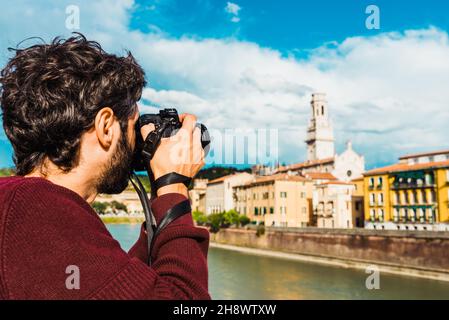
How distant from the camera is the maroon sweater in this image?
92 cm

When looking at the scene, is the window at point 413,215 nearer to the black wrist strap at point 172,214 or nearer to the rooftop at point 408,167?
the rooftop at point 408,167

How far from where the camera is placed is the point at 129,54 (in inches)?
56.7

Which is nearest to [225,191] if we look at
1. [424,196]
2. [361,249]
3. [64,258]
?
[361,249]

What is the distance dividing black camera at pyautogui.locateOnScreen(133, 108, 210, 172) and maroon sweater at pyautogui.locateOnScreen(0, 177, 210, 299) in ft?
0.98

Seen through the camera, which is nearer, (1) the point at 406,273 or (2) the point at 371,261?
(1) the point at 406,273

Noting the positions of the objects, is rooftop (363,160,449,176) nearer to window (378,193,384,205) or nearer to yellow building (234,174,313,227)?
window (378,193,384,205)

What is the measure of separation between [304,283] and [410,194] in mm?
13543

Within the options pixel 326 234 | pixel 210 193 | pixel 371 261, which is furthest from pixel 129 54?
pixel 210 193

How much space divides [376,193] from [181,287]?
39630 mm

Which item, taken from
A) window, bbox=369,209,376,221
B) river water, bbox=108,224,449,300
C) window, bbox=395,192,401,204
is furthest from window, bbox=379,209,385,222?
river water, bbox=108,224,449,300

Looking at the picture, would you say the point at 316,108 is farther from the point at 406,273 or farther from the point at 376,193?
the point at 406,273

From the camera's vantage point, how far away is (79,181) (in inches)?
47.8

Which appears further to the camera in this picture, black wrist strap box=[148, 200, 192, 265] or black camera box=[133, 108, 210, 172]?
black camera box=[133, 108, 210, 172]
